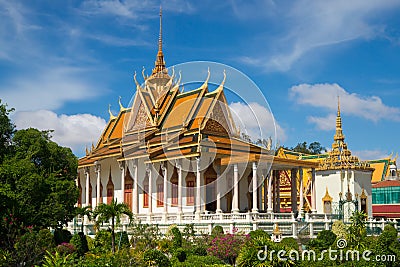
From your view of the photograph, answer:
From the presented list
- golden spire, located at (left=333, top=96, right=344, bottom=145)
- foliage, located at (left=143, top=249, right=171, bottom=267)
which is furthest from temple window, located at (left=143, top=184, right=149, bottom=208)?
foliage, located at (left=143, top=249, right=171, bottom=267)

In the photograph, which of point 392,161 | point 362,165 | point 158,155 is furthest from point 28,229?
point 392,161

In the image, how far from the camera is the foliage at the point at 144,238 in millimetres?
21417

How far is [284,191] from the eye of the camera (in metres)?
39.8

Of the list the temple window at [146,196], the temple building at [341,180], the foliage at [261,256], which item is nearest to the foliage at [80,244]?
the temple window at [146,196]

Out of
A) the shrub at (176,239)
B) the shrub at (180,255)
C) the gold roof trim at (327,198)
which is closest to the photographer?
the shrub at (180,255)

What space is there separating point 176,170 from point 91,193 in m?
10.4

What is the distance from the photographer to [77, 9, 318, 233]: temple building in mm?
28172

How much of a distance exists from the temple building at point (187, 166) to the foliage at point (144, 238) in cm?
329

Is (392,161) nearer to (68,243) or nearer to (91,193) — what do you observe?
(91,193)

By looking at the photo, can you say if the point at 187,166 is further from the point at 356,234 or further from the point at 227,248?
the point at 356,234

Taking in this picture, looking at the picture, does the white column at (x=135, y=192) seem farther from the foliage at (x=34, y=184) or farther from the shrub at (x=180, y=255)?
the shrub at (x=180, y=255)

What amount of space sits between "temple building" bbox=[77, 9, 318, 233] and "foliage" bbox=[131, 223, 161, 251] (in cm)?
329

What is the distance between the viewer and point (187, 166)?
97.7 feet

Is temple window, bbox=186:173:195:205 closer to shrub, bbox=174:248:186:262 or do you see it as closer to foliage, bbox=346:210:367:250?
shrub, bbox=174:248:186:262
